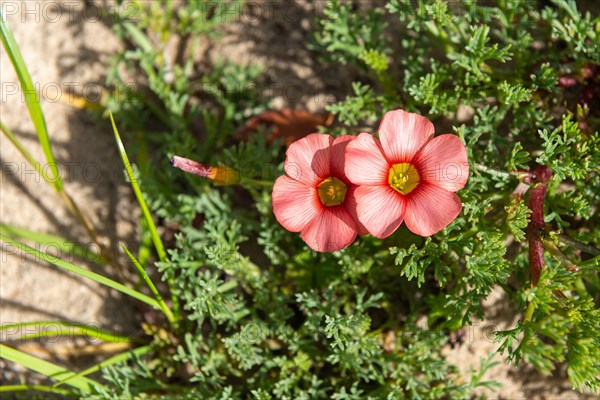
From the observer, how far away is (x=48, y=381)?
124 inches

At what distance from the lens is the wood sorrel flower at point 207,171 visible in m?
2.31

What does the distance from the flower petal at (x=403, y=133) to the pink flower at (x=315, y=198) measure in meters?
0.14

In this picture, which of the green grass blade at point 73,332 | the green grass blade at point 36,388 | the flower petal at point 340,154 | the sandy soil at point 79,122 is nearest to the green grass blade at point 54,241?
the sandy soil at point 79,122

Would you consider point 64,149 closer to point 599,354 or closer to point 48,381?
point 48,381

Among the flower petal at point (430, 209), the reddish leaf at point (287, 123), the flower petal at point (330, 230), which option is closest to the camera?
the flower petal at point (430, 209)

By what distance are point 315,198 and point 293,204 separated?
0.10m

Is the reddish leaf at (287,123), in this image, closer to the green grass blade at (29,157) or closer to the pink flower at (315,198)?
the pink flower at (315,198)

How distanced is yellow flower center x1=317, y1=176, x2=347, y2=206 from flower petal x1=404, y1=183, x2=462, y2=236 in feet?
0.86

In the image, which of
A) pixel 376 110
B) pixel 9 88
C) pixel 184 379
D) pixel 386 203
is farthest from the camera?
pixel 9 88

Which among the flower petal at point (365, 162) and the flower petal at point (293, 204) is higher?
the flower petal at point (365, 162)

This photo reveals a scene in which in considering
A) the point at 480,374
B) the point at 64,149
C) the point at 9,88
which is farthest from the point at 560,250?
the point at 9,88

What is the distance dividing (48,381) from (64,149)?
4.02 feet

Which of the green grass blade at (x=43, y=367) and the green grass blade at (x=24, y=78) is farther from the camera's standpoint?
the green grass blade at (x=43, y=367)

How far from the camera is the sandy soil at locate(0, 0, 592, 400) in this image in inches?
126
